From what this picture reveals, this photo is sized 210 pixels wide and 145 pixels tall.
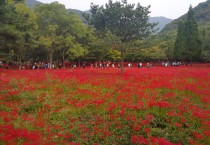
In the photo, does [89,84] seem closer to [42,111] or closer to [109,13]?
[42,111]

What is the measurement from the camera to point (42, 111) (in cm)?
1370

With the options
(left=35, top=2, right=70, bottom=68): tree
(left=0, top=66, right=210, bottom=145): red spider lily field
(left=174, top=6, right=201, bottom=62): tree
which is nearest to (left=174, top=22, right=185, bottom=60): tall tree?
(left=174, top=6, right=201, bottom=62): tree

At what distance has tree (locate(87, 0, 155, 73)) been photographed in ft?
105

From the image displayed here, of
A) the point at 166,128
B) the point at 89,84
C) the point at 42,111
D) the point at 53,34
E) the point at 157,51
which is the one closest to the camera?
the point at 166,128

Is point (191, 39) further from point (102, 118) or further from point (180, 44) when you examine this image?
point (102, 118)

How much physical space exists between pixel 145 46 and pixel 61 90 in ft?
55.4

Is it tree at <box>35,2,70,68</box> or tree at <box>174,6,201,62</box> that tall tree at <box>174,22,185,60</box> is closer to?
tree at <box>174,6,201,62</box>

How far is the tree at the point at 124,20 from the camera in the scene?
3197 centimetres

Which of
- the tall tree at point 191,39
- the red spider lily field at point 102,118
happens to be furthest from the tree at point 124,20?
the tall tree at point 191,39

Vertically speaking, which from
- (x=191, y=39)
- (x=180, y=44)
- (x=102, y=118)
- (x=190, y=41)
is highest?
(x=191, y=39)

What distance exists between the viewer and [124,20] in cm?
3256

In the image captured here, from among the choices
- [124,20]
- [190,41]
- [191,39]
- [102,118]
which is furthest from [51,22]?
[102,118]

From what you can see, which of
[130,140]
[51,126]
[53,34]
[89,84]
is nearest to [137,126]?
[130,140]

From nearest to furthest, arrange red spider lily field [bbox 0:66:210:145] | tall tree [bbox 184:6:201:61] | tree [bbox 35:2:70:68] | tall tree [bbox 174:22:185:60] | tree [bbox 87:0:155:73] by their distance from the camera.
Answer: red spider lily field [bbox 0:66:210:145]
tree [bbox 87:0:155:73]
tree [bbox 35:2:70:68]
tall tree [bbox 184:6:201:61]
tall tree [bbox 174:22:185:60]
